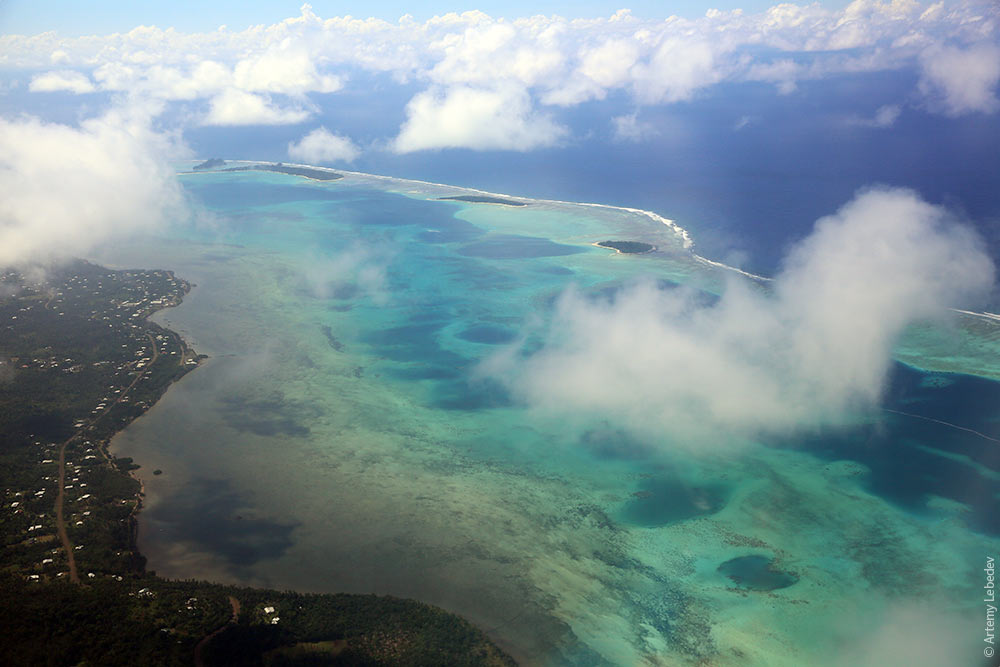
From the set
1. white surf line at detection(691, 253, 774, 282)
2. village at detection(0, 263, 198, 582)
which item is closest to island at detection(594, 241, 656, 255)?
white surf line at detection(691, 253, 774, 282)

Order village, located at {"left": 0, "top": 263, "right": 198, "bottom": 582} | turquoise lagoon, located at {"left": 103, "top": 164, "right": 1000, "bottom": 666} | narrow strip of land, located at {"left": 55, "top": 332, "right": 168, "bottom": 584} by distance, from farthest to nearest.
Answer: village, located at {"left": 0, "top": 263, "right": 198, "bottom": 582} → narrow strip of land, located at {"left": 55, "top": 332, "right": 168, "bottom": 584} → turquoise lagoon, located at {"left": 103, "top": 164, "right": 1000, "bottom": 666}

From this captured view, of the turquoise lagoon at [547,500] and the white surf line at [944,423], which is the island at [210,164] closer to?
the turquoise lagoon at [547,500]

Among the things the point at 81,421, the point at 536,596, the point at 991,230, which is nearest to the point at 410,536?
the point at 536,596

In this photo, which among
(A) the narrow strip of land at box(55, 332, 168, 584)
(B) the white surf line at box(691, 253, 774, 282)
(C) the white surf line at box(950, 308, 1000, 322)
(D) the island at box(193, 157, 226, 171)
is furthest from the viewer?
(D) the island at box(193, 157, 226, 171)

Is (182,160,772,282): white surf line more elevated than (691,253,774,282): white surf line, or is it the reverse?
(182,160,772,282): white surf line

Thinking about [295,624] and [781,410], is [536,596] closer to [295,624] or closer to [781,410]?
[295,624]

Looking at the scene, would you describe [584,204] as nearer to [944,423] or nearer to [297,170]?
[297,170]

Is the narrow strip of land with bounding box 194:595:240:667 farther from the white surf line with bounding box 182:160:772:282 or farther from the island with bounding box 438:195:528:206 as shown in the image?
the island with bounding box 438:195:528:206
